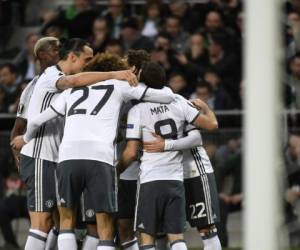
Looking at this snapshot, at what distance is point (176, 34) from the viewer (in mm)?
13969

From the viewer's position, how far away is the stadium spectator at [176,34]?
13.8 metres

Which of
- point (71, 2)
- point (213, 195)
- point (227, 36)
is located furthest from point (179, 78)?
point (213, 195)

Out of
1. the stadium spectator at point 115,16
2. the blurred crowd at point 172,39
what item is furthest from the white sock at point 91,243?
the stadium spectator at point 115,16

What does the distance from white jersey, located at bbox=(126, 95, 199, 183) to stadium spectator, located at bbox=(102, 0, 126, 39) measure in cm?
631

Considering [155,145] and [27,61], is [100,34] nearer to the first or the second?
[27,61]

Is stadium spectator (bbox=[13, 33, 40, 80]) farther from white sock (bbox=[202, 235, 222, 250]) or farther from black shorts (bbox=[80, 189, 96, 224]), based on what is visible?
white sock (bbox=[202, 235, 222, 250])

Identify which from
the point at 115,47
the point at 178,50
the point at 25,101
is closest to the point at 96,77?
the point at 25,101

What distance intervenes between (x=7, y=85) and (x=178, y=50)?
230cm

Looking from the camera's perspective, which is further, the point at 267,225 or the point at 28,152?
the point at 28,152

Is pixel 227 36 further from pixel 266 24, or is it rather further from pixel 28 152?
pixel 266 24

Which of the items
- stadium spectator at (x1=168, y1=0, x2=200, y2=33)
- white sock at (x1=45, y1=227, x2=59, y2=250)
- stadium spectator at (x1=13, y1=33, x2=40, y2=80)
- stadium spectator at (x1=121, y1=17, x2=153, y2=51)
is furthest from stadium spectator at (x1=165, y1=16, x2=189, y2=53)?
white sock at (x1=45, y1=227, x2=59, y2=250)

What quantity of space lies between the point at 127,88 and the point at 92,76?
0.28 meters

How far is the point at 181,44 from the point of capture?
14.0 meters

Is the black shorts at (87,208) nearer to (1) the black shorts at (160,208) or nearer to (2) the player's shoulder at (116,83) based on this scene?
(1) the black shorts at (160,208)
